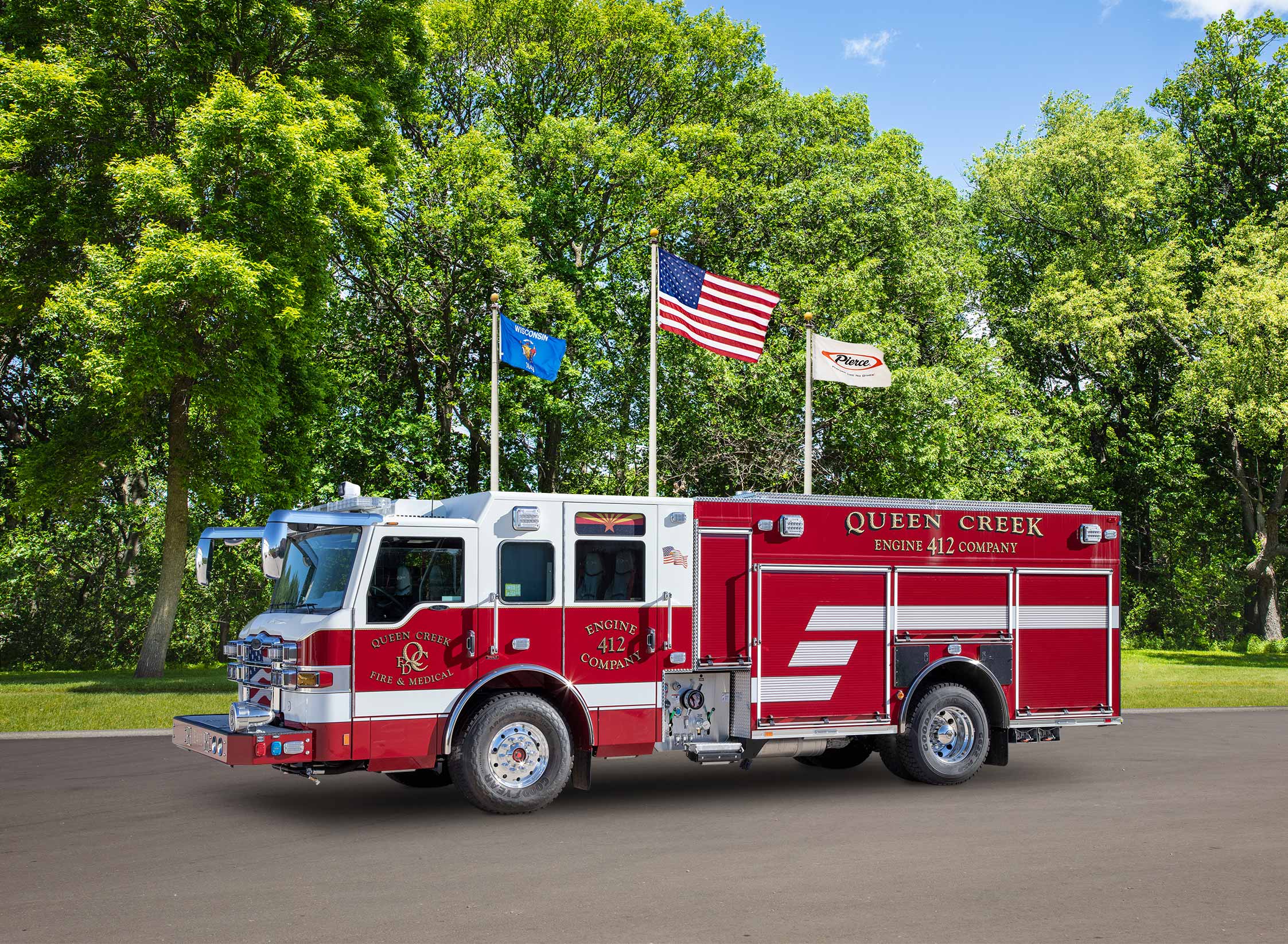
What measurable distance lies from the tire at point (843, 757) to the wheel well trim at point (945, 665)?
52.8 inches

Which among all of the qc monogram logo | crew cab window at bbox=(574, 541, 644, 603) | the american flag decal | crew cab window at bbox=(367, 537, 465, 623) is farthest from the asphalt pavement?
the american flag decal

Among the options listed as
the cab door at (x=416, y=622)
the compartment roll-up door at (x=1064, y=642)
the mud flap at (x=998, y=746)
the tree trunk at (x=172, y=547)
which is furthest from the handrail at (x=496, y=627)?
the tree trunk at (x=172, y=547)

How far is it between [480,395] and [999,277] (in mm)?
23846

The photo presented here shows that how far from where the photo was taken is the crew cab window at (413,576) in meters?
10.1

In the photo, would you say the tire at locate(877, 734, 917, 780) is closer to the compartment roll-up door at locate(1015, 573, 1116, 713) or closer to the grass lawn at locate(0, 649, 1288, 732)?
the compartment roll-up door at locate(1015, 573, 1116, 713)

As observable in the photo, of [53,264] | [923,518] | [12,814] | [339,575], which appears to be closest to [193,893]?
[339,575]

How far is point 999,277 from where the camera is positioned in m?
46.4

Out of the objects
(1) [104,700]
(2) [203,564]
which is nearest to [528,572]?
(2) [203,564]

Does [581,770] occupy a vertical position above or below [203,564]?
below

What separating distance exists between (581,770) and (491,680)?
130cm

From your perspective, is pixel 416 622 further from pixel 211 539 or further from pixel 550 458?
pixel 550 458

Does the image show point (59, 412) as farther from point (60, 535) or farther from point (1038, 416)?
point (1038, 416)

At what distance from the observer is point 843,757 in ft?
44.5

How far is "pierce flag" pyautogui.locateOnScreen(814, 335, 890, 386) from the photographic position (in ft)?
65.3
